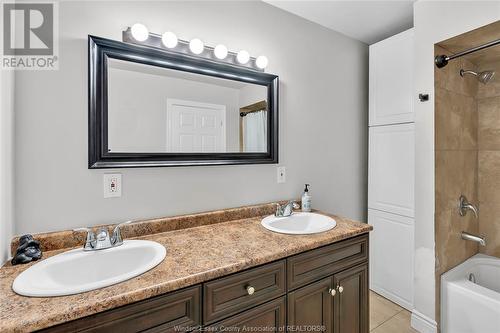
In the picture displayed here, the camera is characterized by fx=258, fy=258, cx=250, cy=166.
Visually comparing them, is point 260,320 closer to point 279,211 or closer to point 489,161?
point 279,211

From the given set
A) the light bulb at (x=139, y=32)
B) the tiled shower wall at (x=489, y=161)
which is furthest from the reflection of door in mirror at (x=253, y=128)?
the tiled shower wall at (x=489, y=161)

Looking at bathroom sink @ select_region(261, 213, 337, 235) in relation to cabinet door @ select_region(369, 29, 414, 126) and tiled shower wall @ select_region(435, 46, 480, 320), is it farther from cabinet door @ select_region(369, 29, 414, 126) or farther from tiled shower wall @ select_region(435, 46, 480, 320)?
cabinet door @ select_region(369, 29, 414, 126)

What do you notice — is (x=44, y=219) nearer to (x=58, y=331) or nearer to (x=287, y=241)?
(x=58, y=331)

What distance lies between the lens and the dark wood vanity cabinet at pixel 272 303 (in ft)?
2.84

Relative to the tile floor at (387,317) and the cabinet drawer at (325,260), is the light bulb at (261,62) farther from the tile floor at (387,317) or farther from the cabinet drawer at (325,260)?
the tile floor at (387,317)

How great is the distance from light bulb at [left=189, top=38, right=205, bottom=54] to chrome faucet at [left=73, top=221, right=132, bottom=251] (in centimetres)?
106

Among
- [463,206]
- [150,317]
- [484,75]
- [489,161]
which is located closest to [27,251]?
[150,317]

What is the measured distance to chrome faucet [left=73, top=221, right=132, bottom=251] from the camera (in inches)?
45.3

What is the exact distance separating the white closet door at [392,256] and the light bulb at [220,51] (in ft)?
6.18

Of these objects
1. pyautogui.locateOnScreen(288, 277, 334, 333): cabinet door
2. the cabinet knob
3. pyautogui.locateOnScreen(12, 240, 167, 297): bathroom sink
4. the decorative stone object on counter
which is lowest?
pyautogui.locateOnScreen(288, 277, 334, 333): cabinet door

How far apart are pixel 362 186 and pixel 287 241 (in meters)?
1.53

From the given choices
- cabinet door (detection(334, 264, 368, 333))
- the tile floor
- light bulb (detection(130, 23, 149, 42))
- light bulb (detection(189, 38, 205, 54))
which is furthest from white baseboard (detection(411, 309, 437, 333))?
light bulb (detection(130, 23, 149, 42))

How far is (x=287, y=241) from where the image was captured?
129 centimetres

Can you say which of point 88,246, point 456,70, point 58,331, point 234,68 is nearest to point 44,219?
point 88,246
